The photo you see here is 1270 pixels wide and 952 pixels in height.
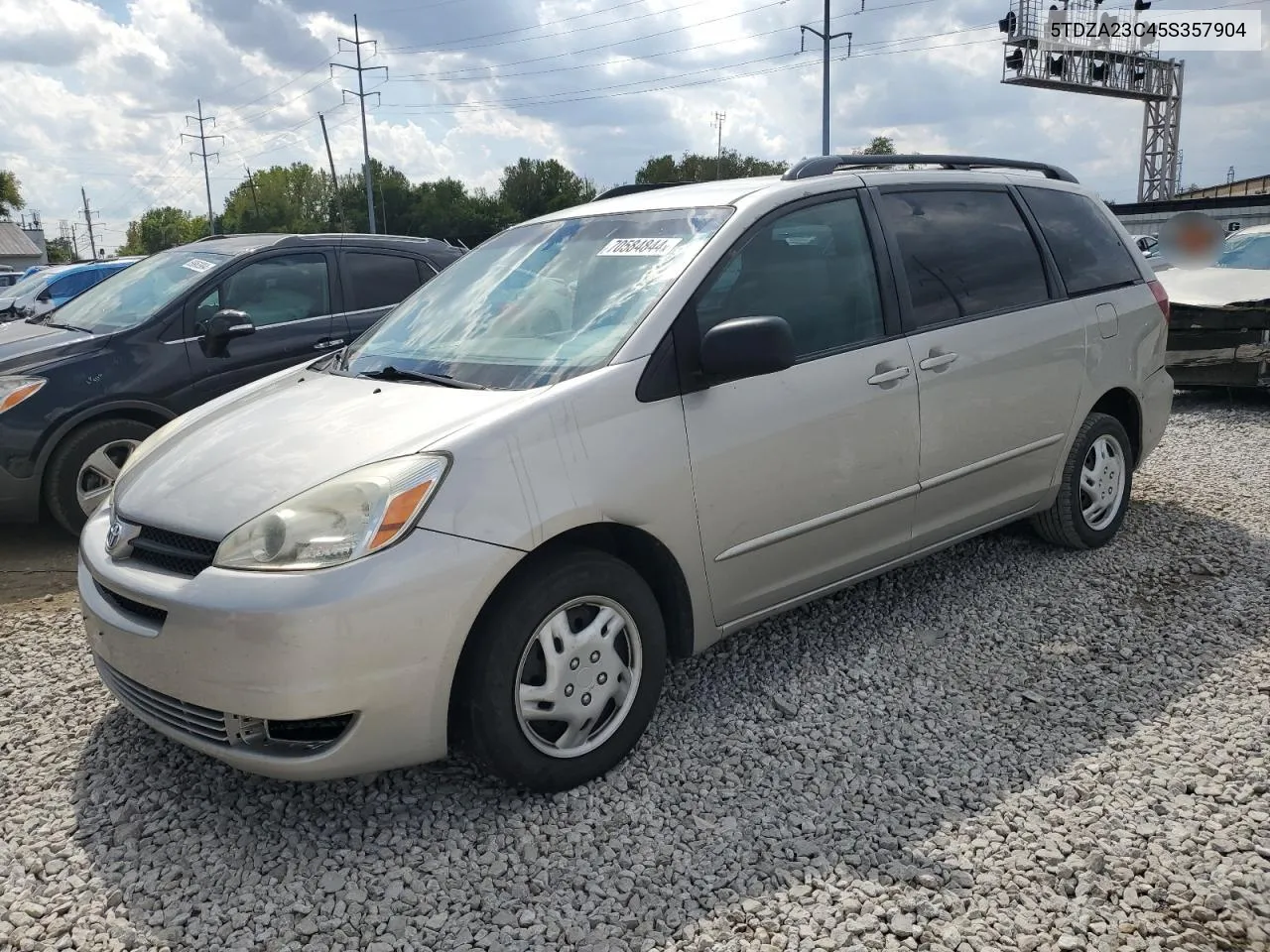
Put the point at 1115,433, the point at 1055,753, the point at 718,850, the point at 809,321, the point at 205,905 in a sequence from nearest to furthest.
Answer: the point at 205,905 < the point at 718,850 < the point at 1055,753 < the point at 809,321 < the point at 1115,433

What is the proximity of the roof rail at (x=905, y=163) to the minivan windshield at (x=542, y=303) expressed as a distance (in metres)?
0.55

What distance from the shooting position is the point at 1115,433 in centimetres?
495

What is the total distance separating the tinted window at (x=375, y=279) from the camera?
689cm

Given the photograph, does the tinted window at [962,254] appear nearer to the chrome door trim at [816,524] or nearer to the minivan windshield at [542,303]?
the chrome door trim at [816,524]

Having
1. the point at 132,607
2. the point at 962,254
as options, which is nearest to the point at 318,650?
the point at 132,607

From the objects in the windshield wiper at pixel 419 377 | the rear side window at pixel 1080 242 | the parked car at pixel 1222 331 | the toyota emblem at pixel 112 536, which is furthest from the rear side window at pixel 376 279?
the parked car at pixel 1222 331

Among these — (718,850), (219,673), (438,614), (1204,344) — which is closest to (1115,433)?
(718,850)

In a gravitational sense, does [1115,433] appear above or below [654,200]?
below

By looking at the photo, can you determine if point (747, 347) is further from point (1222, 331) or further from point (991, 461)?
point (1222, 331)

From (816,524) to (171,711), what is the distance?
84.8 inches

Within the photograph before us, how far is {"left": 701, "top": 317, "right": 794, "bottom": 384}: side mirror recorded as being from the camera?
306 cm

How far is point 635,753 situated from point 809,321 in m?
1.63

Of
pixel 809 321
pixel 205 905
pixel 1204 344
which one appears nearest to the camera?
pixel 205 905

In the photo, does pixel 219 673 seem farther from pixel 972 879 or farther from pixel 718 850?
pixel 972 879
